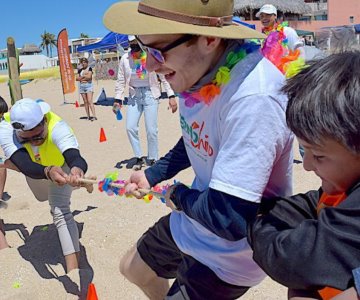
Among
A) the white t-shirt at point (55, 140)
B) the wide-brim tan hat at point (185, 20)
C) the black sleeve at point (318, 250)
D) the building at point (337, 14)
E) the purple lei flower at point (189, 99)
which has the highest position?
the building at point (337, 14)

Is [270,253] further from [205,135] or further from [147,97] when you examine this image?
[147,97]

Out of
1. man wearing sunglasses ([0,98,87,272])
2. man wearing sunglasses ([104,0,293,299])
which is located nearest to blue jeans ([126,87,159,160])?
man wearing sunglasses ([0,98,87,272])

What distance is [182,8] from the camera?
1557mm

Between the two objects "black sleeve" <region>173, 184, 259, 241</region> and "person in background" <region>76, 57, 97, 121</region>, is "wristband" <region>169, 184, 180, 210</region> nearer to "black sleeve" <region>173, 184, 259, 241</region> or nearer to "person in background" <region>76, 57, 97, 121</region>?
"black sleeve" <region>173, 184, 259, 241</region>

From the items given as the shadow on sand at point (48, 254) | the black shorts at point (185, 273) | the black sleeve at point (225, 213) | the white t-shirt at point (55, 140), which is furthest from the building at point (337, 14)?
the black sleeve at point (225, 213)

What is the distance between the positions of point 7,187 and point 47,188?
7.75 feet

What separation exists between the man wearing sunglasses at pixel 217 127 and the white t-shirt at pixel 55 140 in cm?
153

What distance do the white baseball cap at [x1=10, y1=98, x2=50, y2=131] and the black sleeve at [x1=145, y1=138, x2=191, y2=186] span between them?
1.25 meters

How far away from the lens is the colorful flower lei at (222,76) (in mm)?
1573

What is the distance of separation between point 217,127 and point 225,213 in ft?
1.00

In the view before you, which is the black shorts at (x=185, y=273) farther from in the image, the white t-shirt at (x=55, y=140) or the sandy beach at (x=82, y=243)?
the white t-shirt at (x=55, y=140)

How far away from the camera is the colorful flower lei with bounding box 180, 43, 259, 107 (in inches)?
61.9

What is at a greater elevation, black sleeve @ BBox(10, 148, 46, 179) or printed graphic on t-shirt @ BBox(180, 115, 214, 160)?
printed graphic on t-shirt @ BBox(180, 115, 214, 160)

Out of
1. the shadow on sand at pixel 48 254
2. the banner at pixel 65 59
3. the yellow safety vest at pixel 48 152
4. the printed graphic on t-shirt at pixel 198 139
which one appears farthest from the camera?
the banner at pixel 65 59
